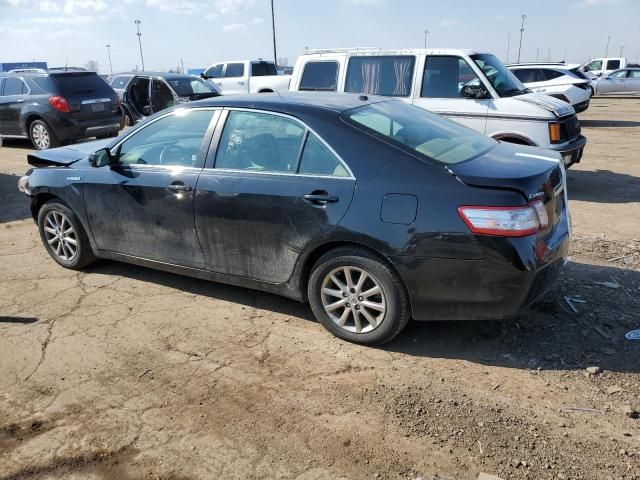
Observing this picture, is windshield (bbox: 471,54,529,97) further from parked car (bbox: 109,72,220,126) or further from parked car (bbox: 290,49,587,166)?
parked car (bbox: 109,72,220,126)

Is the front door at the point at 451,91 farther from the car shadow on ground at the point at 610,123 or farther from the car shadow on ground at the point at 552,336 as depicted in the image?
the car shadow on ground at the point at 610,123

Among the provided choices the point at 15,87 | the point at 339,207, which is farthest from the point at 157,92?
the point at 339,207

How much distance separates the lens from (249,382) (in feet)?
11.3

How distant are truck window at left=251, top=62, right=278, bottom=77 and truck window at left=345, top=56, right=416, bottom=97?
446 inches

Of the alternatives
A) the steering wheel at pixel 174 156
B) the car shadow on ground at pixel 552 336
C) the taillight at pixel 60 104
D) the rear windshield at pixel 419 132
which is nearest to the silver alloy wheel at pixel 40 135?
the taillight at pixel 60 104

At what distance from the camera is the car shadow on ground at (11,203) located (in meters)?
7.52

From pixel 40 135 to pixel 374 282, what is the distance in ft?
36.3

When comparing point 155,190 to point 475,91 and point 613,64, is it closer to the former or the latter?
point 475,91

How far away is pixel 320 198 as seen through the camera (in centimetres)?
364

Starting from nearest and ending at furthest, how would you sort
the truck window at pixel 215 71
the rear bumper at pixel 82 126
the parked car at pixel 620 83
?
1. the rear bumper at pixel 82 126
2. the truck window at pixel 215 71
3. the parked car at pixel 620 83

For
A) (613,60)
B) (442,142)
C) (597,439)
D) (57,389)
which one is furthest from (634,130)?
(613,60)

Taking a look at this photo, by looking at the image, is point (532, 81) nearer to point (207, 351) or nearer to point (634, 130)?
point (634, 130)

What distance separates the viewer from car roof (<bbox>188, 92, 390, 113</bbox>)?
3.96 metres

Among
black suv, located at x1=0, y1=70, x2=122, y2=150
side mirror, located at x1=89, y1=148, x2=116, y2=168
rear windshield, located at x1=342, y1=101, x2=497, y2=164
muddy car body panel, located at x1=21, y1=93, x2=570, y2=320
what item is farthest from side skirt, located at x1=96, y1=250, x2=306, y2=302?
black suv, located at x1=0, y1=70, x2=122, y2=150
